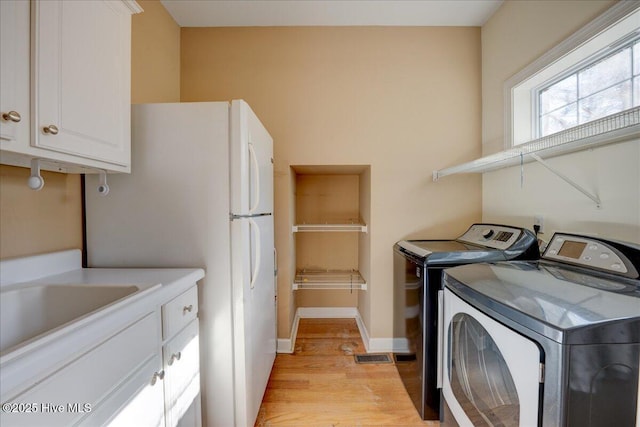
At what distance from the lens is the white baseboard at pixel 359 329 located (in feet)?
7.29

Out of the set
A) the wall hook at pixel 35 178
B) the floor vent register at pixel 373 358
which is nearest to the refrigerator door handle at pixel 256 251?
the wall hook at pixel 35 178

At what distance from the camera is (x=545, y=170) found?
5.23 feet

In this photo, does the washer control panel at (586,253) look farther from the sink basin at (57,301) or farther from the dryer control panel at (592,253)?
the sink basin at (57,301)

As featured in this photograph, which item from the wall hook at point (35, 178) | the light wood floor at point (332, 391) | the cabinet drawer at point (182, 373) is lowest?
the light wood floor at point (332, 391)

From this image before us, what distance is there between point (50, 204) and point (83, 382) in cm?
94

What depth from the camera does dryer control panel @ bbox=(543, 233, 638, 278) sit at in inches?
39.7

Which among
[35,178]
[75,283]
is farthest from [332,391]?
[35,178]

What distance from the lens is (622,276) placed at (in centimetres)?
99

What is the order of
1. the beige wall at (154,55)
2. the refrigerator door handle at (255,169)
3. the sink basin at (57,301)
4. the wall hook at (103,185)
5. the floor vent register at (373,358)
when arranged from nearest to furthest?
1. the sink basin at (57,301)
2. the wall hook at (103,185)
3. the refrigerator door handle at (255,169)
4. the beige wall at (154,55)
5. the floor vent register at (373,358)

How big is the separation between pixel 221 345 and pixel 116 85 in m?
1.27

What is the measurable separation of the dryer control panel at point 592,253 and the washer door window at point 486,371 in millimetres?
541

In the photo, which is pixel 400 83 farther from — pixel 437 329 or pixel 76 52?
pixel 76 52

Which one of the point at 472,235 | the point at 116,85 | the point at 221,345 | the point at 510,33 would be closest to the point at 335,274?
the point at 472,235

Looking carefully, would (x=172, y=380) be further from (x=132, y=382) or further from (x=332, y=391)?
(x=332, y=391)
